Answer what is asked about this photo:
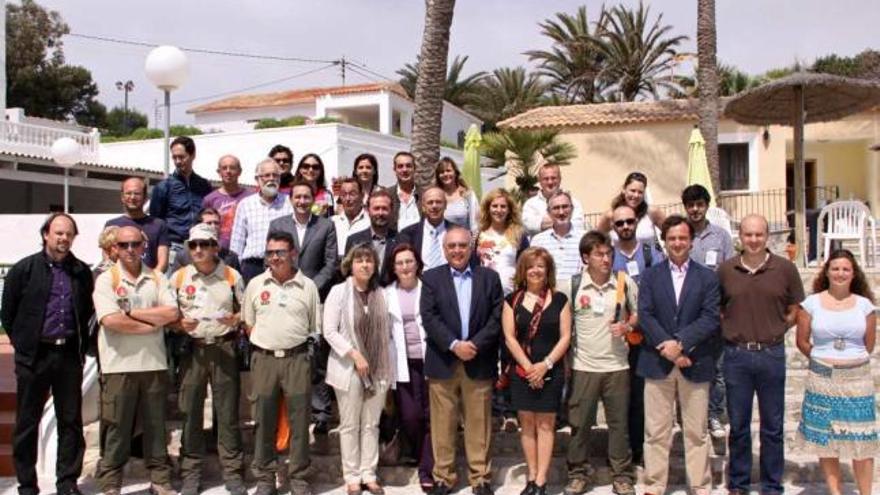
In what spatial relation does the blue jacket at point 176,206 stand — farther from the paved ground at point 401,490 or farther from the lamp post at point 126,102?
the lamp post at point 126,102

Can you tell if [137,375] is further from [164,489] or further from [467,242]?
[467,242]

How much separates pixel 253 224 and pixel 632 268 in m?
2.95

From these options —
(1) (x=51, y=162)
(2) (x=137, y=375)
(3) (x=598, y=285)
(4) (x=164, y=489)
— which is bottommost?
(4) (x=164, y=489)

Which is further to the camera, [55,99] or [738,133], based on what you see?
[55,99]

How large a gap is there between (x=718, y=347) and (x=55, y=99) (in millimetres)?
46214

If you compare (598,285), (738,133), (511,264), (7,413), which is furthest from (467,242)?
(738,133)

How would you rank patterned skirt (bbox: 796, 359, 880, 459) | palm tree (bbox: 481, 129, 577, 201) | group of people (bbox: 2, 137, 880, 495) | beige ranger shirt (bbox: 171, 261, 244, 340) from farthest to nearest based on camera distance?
palm tree (bbox: 481, 129, 577, 201), beige ranger shirt (bbox: 171, 261, 244, 340), group of people (bbox: 2, 137, 880, 495), patterned skirt (bbox: 796, 359, 880, 459)

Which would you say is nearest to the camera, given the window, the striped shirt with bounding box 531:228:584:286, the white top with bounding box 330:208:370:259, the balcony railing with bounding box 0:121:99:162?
the striped shirt with bounding box 531:228:584:286

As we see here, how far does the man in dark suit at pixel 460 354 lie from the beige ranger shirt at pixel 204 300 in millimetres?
1433

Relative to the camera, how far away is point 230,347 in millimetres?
5461

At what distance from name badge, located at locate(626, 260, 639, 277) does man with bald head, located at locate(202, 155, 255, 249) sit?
3.15m

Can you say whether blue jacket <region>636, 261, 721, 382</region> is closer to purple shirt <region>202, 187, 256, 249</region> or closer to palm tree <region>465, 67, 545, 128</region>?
purple shirt <region>202, 187, 256, 249</region>

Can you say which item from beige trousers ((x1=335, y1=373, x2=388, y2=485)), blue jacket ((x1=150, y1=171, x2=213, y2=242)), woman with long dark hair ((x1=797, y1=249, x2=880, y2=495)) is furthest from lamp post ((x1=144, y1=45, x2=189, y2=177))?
woman with long dark hair ((x1=797, y1=249, x2=880, y2=495))

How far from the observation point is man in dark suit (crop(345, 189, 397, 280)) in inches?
224
